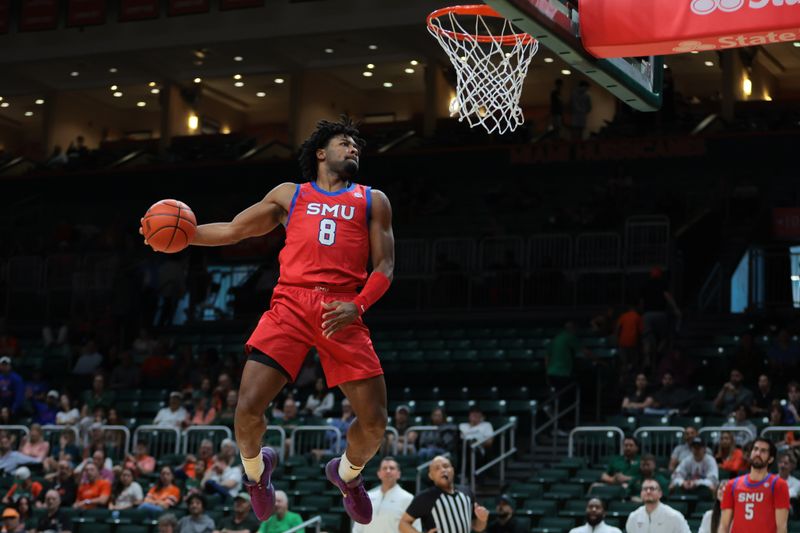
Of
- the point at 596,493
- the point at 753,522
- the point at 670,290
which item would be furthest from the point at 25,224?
the point at 753,522

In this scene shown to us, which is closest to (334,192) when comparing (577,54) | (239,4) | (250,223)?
(250,223)

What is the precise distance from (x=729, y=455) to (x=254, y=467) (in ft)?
27.9

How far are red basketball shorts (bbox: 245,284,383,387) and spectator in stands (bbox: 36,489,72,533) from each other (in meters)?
9.11

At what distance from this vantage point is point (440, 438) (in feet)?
54.1

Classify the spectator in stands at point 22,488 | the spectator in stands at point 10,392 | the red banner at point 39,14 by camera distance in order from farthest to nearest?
the red banner at point 39,14 < the spectator in stands at point 10,392 < the spectator in stands at point 22,488

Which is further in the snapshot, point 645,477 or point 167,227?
point 645,477

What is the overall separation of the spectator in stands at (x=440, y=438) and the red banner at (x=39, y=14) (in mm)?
16248

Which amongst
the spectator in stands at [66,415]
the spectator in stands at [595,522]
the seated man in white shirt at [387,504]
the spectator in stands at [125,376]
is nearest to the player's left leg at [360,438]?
the seated man in white shirt at [387,504]

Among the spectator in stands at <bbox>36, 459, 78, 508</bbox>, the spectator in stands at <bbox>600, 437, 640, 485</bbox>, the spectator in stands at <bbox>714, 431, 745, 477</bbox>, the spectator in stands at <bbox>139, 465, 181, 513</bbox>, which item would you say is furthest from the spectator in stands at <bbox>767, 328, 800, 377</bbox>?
the spectator in stands at <bbox>36, 459, 78, 508</bbox>

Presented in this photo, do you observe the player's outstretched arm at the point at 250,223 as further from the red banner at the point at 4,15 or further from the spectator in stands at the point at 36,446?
the red banner at the point at 4,15

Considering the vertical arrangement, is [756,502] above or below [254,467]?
below

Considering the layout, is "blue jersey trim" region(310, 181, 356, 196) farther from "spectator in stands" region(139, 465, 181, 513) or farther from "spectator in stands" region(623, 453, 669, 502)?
"spectator in stands" region(139, 465, 181, 513)

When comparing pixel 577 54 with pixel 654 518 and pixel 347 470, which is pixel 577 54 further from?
pixel 654 518

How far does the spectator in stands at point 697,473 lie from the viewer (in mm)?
14289
